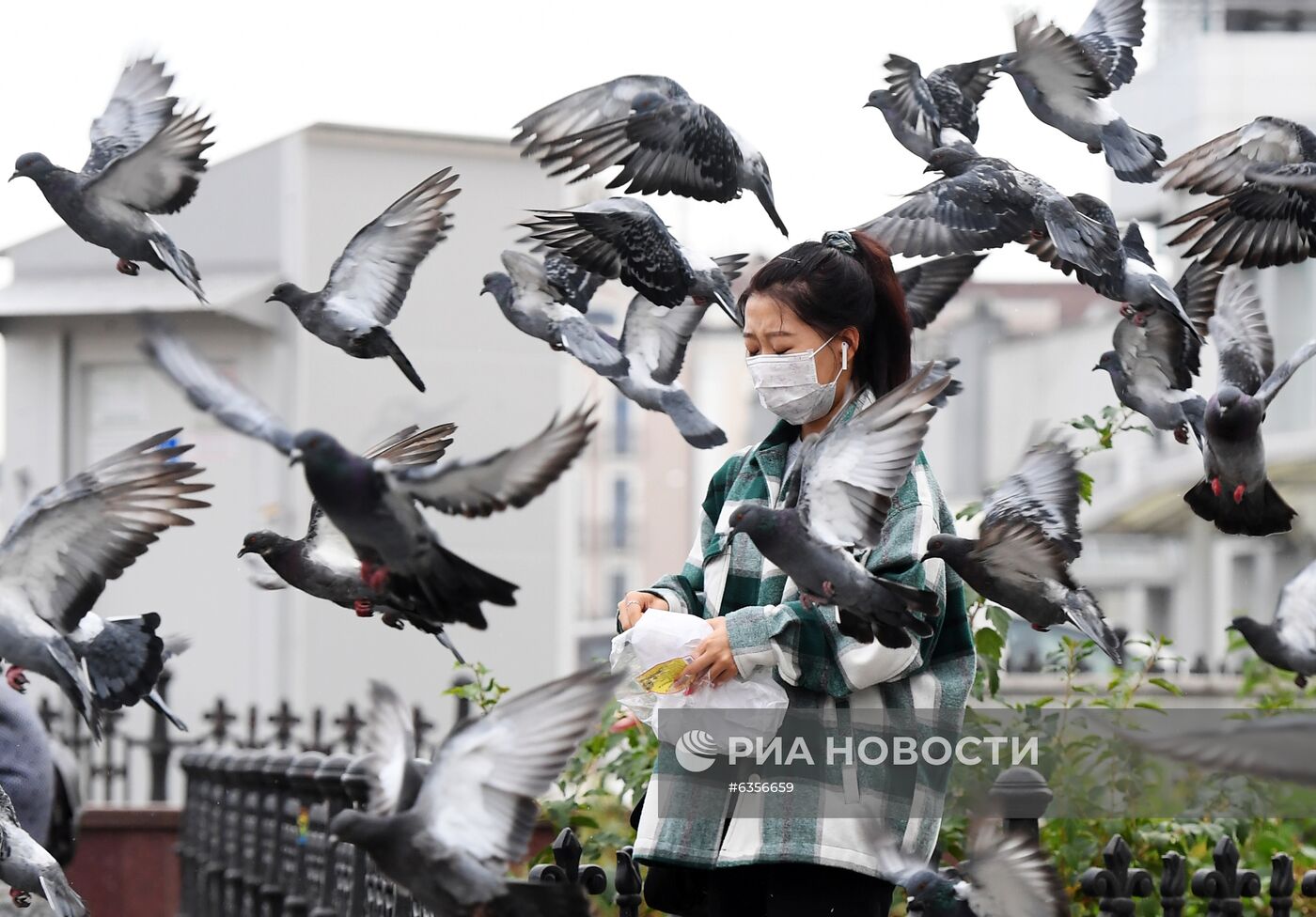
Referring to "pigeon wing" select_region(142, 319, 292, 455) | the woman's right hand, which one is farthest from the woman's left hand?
"pigeon wing" select_region(142, 319, 292, 455)

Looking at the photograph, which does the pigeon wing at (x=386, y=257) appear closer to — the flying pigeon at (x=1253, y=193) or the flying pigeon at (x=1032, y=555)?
the flying pigeon at (x=1032, y=555)

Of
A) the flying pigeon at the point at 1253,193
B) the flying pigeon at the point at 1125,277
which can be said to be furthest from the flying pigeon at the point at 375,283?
the flying pigeon at the point at 1253,193

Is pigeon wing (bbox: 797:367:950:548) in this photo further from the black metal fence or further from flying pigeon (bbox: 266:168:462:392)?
the black metal fence

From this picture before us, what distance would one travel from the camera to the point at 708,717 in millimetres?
2555

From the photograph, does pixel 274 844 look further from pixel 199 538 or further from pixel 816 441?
pixel 199 538

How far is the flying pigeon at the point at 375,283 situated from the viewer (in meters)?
2.67

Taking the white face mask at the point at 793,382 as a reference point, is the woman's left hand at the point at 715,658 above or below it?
below

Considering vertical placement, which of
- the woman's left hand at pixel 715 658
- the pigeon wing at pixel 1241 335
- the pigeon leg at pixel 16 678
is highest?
the pigeon wing at pixel 1241 335

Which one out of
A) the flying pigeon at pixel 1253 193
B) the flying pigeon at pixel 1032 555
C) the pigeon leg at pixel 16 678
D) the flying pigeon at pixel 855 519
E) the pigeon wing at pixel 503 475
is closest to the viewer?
the pigeon wing at pixel 503 475

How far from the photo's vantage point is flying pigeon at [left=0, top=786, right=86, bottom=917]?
2594 millimetres

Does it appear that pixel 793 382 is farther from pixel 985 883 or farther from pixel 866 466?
pixel 985 883

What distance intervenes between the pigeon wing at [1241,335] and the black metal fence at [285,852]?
136cm

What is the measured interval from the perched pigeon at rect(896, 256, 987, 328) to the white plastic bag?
1.01m

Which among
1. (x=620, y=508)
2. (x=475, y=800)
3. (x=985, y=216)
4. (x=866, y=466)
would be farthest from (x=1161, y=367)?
(x=620, y=508)
